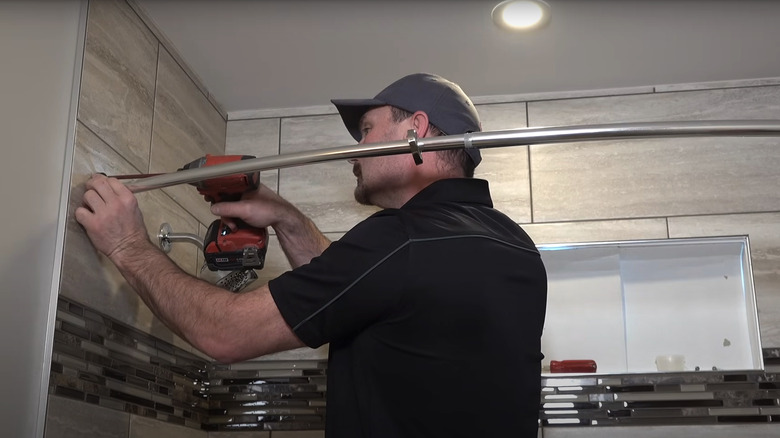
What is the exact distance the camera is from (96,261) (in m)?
1.93

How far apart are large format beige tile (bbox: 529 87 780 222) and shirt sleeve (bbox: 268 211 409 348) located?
134 centimetres

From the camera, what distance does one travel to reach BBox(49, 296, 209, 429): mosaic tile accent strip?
1.80 metres

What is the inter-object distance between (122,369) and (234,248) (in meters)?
0.47

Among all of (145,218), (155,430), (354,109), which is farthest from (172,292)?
Answer: (155,430)

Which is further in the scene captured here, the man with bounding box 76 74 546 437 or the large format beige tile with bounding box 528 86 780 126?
the large format beige tile with bounding box 528 86 780 126

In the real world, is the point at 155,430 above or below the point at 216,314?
below

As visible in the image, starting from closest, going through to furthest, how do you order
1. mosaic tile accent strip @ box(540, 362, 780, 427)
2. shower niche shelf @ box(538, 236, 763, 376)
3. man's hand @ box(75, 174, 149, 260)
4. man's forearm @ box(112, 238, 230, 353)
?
man's forearm @ box(112, 238, 230, 353)
man's hand @ box(75, 174, 149, 260)
mosaic tile accent strip @ box(540, 362, 780, 427)
shower niche shelf @ box(538, 236, 763, 376)

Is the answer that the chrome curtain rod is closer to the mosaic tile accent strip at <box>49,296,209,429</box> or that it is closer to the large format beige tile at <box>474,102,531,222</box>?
the mosaic tile accent strip at <box>49,296,209,429</box>

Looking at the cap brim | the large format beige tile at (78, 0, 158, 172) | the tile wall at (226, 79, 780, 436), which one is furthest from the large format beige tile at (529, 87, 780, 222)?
the large format beige tile at (78, 0, 158, 172)

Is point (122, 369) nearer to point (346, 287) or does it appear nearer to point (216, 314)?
point (216, 314)

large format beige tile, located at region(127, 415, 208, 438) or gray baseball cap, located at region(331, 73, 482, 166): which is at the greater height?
gray baseball cap, located at region(331, 73, 482, 166)

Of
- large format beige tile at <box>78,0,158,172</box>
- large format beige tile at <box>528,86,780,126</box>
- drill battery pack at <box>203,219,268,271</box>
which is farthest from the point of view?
large format beige tile at <box>528,86,780,126</box>

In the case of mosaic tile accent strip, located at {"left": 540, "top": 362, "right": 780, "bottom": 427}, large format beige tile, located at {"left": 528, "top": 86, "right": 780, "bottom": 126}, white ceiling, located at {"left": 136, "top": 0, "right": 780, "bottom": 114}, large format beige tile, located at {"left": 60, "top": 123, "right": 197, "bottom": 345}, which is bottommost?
mosaic tile accent strip, located at {"left": 540, "top": 362, "right": 780, "bottom": 427}

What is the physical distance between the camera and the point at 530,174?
8.93ft
